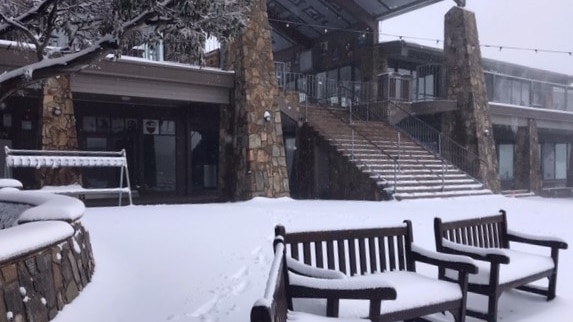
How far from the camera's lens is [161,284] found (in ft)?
15.5

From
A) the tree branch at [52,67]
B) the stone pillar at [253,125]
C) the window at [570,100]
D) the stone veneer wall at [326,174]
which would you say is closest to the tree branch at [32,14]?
the tree branch at [52,67]

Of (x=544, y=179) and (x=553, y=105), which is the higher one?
(x=553, y=105)


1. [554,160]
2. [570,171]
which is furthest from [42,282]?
[570,171]

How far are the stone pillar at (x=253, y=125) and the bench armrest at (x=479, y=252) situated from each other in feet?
27.0

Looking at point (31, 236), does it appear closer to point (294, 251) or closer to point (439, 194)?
point (294, 251)

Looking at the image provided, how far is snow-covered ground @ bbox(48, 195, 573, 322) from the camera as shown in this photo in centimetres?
411

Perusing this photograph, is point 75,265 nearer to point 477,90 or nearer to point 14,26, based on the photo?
point 14,26

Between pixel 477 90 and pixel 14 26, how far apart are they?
50.4 ft

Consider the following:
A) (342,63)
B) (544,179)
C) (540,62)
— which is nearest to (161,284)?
(342,63)

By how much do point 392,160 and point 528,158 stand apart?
8954 mm

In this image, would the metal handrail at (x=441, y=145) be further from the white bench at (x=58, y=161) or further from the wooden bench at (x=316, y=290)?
the wooden bench at (x=316, y=290)

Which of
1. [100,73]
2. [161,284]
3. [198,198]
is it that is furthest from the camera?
[198,198]

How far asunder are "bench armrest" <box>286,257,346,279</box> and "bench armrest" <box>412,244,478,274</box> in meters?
1.05

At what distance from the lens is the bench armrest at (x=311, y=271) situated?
3.37 m
